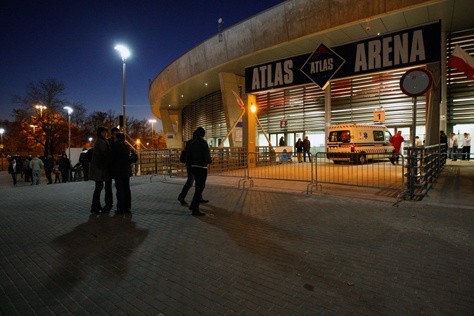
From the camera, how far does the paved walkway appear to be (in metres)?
2.54

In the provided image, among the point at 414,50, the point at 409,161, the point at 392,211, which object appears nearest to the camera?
the point at 392,211

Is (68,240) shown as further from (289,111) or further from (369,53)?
(289,111)

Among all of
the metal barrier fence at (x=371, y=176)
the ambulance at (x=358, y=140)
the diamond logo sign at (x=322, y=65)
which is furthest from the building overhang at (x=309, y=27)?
the metal barrier fence at (x=371, y=176)

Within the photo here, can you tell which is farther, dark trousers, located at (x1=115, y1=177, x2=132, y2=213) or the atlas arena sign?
the atlas arena sign

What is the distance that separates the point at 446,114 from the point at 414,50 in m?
11.3

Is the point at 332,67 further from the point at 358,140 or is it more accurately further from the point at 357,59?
the point at 358,140

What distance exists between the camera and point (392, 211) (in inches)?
227

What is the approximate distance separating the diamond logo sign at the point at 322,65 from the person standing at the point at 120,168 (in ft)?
20.8

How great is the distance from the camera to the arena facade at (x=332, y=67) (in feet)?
28.1

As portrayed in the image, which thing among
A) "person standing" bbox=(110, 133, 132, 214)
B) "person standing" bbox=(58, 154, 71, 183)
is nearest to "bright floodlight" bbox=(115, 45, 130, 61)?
"person standing" bbox=(58, 154, 71, 183)

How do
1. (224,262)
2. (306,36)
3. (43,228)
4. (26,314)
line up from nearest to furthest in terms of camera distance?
(26,314) < (224,262) < (43,228) < (306,36)

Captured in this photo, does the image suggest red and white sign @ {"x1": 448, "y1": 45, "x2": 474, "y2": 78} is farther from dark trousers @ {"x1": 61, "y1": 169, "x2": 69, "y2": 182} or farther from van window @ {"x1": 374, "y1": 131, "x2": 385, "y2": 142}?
dark trousers @ {"x1": 61, "y1": 169, "x2": 69, "y2": 182}

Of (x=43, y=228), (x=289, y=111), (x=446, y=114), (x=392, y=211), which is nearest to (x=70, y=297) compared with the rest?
(x=43, y=228)

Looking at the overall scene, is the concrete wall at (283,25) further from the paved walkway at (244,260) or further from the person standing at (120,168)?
the person standing at (120,168)
